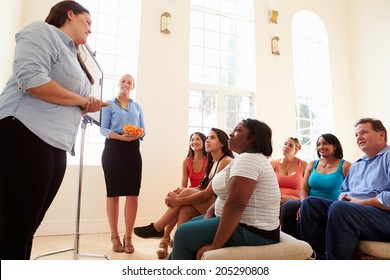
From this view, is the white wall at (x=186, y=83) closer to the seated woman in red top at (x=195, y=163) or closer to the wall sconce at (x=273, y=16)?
the wall sconce at (x=273, y=16)

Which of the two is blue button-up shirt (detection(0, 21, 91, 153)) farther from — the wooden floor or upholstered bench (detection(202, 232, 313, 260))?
the wooden floor

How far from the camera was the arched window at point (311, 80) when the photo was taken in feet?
17.5

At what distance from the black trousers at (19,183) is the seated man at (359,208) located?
5.42 feet

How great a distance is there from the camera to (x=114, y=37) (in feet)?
13.8

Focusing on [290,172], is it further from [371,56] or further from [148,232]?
[371,56]

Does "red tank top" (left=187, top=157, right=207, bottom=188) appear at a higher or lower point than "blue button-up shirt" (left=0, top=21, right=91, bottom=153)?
lower

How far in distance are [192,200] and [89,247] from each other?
134cm

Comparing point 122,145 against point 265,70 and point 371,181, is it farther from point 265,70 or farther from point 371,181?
point 265,70

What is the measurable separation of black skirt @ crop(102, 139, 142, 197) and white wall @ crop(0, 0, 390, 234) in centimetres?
113

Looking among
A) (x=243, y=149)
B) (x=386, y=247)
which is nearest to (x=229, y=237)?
(x=243, y=149)

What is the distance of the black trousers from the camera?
37.8 inches

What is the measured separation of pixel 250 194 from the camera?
127 centimetres

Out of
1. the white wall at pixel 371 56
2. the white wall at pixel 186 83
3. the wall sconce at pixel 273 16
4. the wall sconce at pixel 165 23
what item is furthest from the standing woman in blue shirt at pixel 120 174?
the white wall at pixel 371 56

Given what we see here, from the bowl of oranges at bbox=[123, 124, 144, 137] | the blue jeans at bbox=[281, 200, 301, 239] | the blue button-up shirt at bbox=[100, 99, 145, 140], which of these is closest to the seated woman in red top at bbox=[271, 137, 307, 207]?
the blue jeans at bbox=[281, 200, 301, 239]
